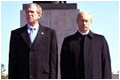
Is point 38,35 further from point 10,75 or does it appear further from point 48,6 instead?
point 48,6

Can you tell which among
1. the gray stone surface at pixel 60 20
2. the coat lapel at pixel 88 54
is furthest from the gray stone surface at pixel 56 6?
the coat lapel at pixel 88 54

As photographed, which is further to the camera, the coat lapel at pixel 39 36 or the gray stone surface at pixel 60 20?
the gray stone surface at pixel 60 20

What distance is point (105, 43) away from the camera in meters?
6.18

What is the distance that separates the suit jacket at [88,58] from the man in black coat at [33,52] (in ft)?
0.58

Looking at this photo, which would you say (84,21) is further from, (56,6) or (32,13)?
(56,6)

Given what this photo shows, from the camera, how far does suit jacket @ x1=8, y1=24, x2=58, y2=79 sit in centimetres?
597

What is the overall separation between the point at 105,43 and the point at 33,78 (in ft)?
4.29

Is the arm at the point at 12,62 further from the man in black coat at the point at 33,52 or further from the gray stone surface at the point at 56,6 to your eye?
the gray stone surface at the point at 56,6

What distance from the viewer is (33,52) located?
600 centimetres

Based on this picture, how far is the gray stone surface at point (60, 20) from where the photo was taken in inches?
329

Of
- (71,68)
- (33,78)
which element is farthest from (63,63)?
(33,78)

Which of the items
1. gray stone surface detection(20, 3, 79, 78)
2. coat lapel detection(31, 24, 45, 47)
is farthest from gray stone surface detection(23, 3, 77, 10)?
coat lapel detection(31, 24, 45, 47)

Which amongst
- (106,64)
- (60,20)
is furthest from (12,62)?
(60,20)

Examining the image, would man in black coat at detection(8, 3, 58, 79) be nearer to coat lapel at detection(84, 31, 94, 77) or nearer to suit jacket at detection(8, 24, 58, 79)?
suit jacket at detection(8, 24, 58, 79)
